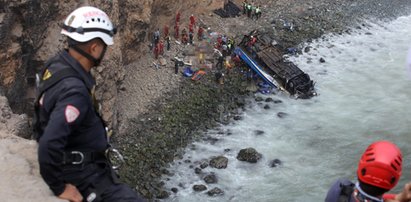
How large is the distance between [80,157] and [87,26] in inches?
50.1

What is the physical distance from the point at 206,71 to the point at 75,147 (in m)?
15.9

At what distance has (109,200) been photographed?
4.76 metres

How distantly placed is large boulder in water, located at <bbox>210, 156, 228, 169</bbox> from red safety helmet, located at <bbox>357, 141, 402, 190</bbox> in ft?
38.8

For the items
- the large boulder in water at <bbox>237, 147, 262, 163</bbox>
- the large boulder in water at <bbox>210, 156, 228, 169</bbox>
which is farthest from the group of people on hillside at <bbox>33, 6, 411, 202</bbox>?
the large boulder in water at <bbox>237, 147, 262, 163</bbox>

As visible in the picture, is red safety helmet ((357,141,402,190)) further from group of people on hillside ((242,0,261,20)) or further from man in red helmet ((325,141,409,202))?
group of people on hillside ((242,0,261,20))

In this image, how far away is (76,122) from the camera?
4164 millimetres

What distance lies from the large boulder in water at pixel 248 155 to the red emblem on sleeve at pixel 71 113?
40.5 feet

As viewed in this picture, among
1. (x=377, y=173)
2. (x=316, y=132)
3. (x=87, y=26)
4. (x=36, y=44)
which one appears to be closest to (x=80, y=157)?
(x=87, y=26)

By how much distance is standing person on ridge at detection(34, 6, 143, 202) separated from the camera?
13.5ft

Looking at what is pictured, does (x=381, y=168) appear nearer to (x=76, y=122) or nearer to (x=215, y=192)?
(x=76, y=122)

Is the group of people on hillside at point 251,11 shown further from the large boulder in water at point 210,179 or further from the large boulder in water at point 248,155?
the large boulder in water at point 210,179

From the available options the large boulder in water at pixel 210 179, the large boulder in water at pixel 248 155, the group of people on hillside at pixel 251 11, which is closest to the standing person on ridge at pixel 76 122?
the large boulder in water at pixel 210 179

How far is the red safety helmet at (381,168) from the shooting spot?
3.85 meters

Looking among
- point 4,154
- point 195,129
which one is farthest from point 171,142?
point 4,154
